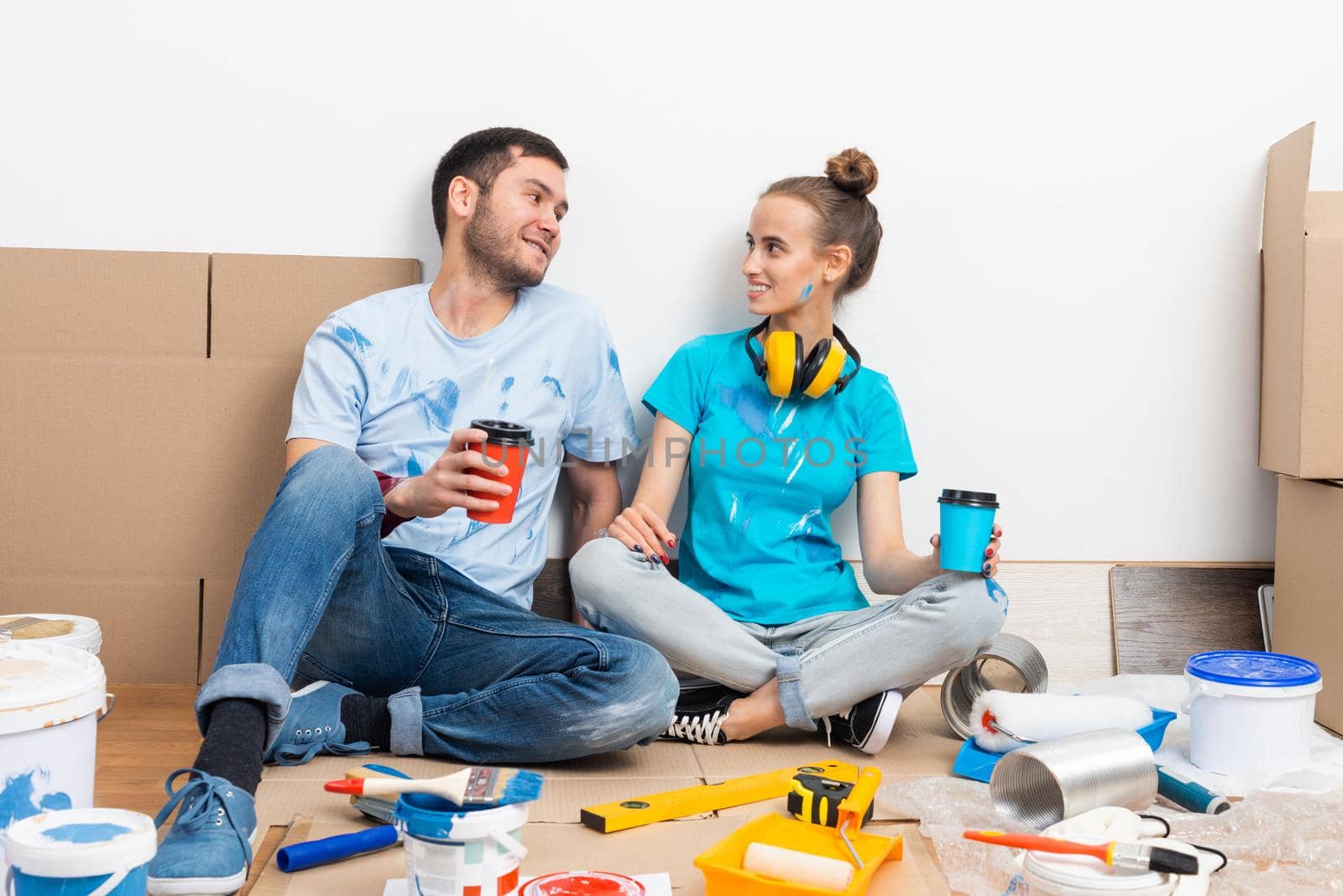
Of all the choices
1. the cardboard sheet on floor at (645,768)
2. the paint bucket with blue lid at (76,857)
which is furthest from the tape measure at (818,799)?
the paint bucket with blue lid at (76,857)

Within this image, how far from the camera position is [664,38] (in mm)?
2250

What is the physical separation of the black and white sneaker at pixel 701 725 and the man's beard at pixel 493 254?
2.64ft

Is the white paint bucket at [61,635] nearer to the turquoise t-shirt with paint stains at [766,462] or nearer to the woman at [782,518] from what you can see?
the woman at [782,518]

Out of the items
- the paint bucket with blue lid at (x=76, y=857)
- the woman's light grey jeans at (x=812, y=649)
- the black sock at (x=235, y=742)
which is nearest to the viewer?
the paint bucket with blue lid at (x=76, y=857)

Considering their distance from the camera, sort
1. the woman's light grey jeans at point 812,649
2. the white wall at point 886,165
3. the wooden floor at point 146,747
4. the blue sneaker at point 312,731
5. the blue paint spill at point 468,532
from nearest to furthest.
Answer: the wooden floor at point 146,747
the blue sneaker at point 312,731
the woman's light grey jeans at point 812,649
the blue paint spill at point 468,532
the white wall at point 886,165

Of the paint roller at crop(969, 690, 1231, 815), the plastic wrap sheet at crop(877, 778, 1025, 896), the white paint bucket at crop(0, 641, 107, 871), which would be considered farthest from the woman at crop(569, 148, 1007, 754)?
the white paint bucket at crop(0, 641, 107, 871)

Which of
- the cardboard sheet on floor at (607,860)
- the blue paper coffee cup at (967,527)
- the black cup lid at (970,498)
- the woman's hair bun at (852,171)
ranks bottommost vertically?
the cardboard sheet on floor at (607,860)

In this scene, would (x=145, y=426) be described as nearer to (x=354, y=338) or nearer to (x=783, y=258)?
(x=354, y=338)

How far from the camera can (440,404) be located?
2037 millimetres

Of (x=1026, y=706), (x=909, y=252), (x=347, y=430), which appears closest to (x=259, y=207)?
(x=347, y=430)

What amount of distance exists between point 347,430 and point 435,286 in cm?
34

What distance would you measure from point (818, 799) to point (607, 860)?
264 millimetres

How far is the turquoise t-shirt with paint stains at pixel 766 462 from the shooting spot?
212cm

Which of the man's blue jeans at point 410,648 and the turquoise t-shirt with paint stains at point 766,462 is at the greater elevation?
the turquoise t-shirt with paint stains at point 766,462
